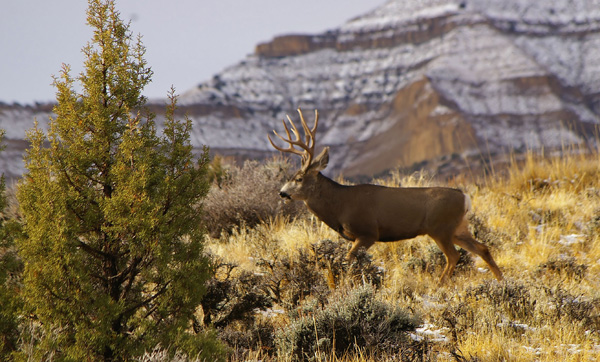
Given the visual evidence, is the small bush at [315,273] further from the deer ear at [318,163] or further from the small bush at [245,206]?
the small bush at [245,206]

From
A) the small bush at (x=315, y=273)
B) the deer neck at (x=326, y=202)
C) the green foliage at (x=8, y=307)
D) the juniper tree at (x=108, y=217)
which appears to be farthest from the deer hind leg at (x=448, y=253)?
the green foliage at (x=8, y=307)

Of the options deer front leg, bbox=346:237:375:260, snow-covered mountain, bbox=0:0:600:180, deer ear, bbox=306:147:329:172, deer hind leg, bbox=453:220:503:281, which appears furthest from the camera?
snow-covered mountain, bbox=0:0:600:180

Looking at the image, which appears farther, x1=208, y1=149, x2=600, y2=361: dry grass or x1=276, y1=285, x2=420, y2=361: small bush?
x1=208, y1=149, x2=600, y2=361: dry grass

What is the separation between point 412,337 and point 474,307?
1.02 m

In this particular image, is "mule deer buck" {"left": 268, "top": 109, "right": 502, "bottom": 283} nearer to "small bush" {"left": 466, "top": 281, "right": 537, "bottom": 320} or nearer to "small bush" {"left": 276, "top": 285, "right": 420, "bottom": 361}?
"small bush" {"left": 466, "top": 281, "right": 537, "bottom": 320}

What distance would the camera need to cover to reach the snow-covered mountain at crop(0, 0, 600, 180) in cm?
9850

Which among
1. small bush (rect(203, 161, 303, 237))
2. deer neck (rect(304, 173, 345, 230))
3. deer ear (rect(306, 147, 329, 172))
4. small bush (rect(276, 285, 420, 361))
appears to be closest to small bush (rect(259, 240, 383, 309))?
deer neck (rect(304, 173, 345, 230))

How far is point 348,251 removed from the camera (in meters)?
7.05

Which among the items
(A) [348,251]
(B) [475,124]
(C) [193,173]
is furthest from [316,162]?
(B) [475,124]

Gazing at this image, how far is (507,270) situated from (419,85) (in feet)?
362

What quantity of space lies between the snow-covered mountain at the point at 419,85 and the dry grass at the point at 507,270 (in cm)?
7578

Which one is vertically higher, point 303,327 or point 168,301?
point 168,301

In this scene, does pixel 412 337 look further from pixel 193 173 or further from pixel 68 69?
pixel 68 69

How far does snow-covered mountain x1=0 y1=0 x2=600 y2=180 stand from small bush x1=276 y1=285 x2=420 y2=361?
3245 inches
